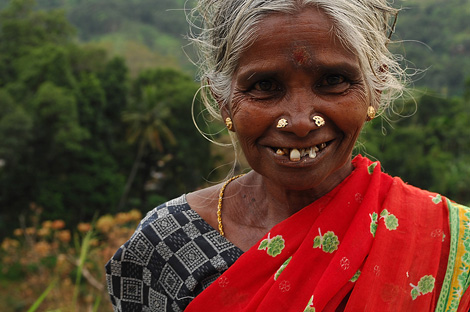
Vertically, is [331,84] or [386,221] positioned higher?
[331,84]

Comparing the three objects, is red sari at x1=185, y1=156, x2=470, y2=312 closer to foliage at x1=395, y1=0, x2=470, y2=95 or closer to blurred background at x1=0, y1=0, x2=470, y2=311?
blurred background at x1=0, y1=0, x2=470, y2=311

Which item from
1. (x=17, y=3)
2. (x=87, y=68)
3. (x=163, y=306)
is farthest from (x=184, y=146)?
(x=163, y=306)

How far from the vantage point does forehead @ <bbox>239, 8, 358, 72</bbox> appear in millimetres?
1579

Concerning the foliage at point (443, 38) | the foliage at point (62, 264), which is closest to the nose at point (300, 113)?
the foliage at point (62, 264)

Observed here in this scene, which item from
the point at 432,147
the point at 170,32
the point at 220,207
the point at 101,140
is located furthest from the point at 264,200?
the point at 170,32

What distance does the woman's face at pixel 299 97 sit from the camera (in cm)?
159

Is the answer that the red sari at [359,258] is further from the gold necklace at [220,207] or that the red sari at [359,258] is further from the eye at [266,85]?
the eye at [266,85]

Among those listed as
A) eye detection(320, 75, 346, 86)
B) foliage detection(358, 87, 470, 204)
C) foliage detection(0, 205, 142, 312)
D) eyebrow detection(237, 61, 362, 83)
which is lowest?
foliage detection(358, 87, 470, 204)

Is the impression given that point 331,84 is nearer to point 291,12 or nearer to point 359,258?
point 291,12

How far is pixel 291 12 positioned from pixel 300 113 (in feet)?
0.94

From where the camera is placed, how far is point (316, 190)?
1.90 m

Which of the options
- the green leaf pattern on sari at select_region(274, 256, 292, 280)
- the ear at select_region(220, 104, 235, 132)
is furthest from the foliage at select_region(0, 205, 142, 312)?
the green leaf pattern on sari at select_region(274, 256, 292, 280)

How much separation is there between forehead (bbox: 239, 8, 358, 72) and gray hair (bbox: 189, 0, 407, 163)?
0.02 m

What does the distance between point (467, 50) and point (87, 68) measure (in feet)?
134
